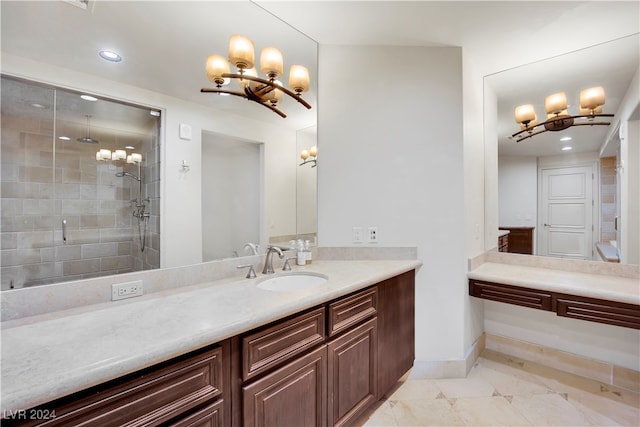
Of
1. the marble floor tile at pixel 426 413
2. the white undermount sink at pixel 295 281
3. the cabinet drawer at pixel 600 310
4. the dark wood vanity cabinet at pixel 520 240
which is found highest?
the dark wood vanity cabinet at pixel 520 240

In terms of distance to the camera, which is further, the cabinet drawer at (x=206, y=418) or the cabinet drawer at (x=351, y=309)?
the cabinet drawer at (x=351, y=309)

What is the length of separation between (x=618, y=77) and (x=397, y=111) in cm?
160

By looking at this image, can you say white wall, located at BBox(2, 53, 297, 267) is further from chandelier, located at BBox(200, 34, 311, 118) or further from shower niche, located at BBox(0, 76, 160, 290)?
chandelier, located at BBox(200, 34, 311, 118)

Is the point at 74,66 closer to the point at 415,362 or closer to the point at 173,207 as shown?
the point at 173,207

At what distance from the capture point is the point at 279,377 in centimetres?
117

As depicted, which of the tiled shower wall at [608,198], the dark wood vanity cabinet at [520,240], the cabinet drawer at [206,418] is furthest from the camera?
the dark wood vanity cabinet at [520,240]

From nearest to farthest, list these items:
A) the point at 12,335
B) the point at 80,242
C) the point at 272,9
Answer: the point at 12,335
the point at 80,242
the point at 272,9

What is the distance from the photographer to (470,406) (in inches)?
73.6

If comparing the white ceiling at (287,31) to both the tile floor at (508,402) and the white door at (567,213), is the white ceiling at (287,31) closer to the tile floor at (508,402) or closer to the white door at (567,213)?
the white door at (567,213)

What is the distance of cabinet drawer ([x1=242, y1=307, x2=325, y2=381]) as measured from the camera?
1.07m

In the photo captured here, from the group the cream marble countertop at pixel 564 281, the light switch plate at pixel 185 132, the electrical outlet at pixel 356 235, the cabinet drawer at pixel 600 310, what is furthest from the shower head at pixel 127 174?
the cabinet drawer at pixel 600 310

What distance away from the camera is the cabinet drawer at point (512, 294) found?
1.94 meters

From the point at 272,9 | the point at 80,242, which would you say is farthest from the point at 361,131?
the point at 80,242

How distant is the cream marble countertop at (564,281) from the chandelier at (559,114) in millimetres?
1152
